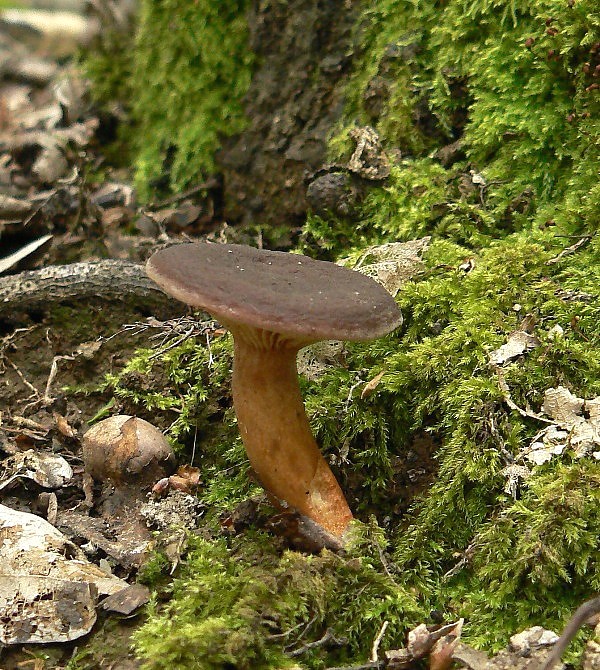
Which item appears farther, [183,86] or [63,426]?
[183,86]

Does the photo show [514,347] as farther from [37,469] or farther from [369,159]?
[37,469]

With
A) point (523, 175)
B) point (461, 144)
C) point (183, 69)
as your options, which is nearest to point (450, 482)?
point (523, 175)

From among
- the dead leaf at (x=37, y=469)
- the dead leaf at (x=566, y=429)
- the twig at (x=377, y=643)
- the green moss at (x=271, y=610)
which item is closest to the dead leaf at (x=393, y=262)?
the dead leaf at (x=566, y=429)

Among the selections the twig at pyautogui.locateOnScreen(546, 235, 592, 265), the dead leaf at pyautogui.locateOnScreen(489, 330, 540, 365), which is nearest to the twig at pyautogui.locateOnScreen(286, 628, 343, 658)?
the dead leaf at pyautogui.locateOnScreen(489, 330, 540, 365)

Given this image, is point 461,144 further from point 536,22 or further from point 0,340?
point 0,340

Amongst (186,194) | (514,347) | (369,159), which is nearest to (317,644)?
(514,347)

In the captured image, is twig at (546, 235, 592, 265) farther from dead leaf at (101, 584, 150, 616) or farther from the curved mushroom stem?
dead leaf at (101, 584, 150, 616)
